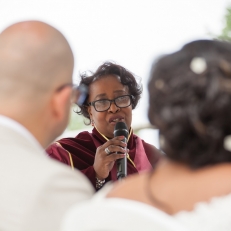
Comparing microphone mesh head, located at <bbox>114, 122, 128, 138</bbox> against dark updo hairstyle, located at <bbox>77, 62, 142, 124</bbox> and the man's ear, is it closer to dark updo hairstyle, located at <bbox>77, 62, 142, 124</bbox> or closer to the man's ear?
dark updo hairstyle, located at <bbox>77, 62, 142, 124</bbox>

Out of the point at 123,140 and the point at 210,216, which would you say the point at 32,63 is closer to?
the point at 210,216

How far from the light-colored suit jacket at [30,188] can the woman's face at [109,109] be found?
1.48 m

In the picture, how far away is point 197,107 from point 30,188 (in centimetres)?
43

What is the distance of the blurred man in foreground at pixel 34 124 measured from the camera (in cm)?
116

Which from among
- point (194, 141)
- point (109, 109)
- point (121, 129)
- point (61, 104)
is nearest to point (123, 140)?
point (121, 129)

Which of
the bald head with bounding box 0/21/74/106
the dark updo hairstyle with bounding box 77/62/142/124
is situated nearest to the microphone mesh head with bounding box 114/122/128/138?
the dark updo hairstyle with bounding box 77/62/142/124

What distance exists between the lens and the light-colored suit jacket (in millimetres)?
1149

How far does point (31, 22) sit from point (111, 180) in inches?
53.8

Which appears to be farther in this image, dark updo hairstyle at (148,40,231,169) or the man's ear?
the man's ear

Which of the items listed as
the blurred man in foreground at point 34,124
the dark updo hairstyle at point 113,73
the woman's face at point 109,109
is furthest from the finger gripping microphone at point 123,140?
the blurred man in foreground at point 34,124

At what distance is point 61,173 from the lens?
117cm

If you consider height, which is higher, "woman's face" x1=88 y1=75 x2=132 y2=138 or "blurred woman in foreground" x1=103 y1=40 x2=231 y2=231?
"blurred woman in foreground" x1=103 y1=40 x2=231 y2=231

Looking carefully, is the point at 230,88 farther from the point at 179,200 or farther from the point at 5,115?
the point at 5,115

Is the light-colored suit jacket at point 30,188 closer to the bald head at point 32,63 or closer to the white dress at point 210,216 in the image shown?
the bald head at point 32,63
